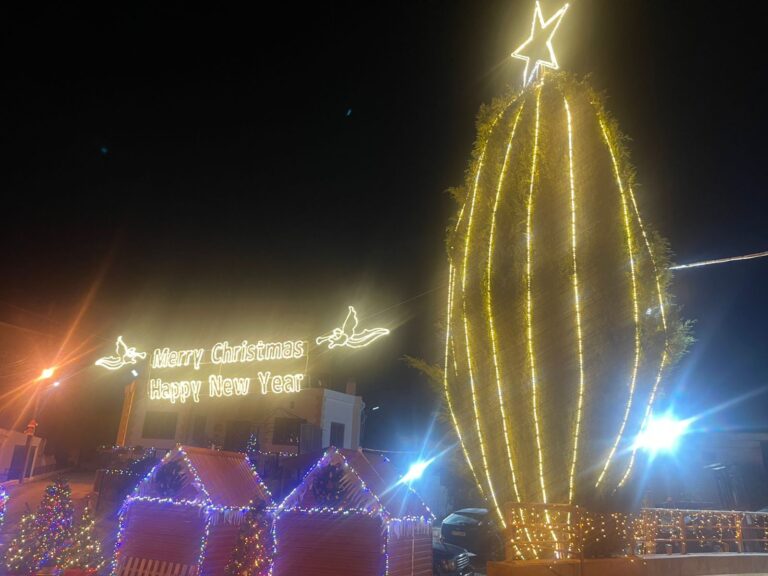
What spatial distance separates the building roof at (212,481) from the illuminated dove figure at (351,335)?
21.4 feet

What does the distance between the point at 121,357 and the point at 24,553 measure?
12581 millimetres

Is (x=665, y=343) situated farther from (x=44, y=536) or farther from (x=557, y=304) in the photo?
(x=44, y=536)

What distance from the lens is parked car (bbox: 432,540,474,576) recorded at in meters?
10.7

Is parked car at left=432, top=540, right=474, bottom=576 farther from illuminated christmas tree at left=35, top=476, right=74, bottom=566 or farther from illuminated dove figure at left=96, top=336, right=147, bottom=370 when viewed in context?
illuminated dove figure at left=96, top=336, right=147, bottom=370

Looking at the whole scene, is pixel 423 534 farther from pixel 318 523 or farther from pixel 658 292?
pixel 658 292

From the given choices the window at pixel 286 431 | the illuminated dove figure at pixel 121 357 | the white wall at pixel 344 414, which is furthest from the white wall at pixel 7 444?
the white wall at pixel 344 414

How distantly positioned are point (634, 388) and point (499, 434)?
1.55 m

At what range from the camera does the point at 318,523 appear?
903cm

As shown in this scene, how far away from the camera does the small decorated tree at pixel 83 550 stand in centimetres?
1010

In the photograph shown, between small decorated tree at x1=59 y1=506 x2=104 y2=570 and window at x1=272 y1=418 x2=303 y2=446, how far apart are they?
12584mm

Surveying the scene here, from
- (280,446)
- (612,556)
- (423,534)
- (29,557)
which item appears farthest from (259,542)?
(280,446)

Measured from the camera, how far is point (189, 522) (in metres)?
9.64

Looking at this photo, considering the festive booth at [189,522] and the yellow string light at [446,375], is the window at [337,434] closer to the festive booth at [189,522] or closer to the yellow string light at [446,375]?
the festive booth at [189,522]

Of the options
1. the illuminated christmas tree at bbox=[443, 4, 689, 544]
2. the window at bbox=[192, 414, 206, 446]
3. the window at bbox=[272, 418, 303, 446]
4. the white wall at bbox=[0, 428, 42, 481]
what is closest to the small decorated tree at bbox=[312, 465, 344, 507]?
the illuminated christmas tree at bbox=[443, 4, 689, 544]
